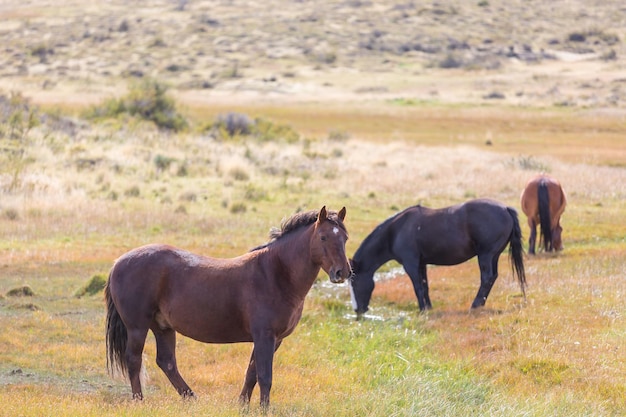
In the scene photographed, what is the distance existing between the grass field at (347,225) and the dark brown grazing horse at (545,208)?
1.66 ft

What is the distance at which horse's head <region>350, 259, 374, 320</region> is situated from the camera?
13914 mm

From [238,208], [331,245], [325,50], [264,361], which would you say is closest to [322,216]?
[331,245]

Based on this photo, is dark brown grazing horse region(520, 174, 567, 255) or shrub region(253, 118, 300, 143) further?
shrub region(253, 118, 300, 143)

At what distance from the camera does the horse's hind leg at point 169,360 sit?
8.73 m

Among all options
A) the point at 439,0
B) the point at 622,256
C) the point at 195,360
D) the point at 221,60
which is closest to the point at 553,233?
the point at 622,256

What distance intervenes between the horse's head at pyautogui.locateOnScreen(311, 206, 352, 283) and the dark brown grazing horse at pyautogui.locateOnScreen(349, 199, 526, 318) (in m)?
5.65

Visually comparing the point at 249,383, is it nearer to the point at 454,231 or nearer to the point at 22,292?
the point at 454,231

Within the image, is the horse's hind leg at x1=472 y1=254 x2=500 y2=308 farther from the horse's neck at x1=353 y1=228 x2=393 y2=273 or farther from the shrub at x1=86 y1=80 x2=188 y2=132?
the shrub at x1=86 y1=80 x2=188 y2=132

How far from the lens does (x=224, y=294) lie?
8.47 meters

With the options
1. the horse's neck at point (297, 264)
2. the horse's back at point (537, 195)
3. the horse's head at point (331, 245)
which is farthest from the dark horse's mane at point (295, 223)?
the horse's back at point (537, 195)

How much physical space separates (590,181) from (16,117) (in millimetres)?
21203

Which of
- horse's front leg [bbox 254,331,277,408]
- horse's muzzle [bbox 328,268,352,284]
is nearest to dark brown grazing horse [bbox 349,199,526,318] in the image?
horse's front leg [bbox 254,331,277,408]

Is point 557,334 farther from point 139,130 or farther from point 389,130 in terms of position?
point 389,130

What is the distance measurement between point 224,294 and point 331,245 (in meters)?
1.27
